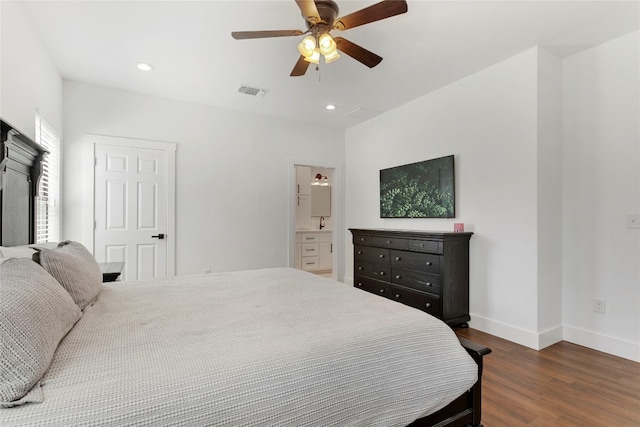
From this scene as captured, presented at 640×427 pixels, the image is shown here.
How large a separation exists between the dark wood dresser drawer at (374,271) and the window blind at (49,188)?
11.1 feet

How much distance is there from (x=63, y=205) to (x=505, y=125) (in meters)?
4.70

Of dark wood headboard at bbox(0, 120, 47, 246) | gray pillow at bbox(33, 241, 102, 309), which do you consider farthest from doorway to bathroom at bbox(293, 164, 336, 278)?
gray pillow at bbox(33, 241, 102, 309)

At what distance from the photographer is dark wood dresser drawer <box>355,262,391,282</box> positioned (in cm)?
386

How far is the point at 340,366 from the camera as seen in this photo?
44.2 inches

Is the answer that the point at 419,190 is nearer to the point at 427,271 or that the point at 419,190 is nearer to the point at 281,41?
the point at 427,271

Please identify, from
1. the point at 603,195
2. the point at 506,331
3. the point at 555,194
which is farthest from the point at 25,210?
the point at 603,195

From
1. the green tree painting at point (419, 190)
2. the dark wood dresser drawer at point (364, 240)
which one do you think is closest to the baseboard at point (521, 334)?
the green tree painting at point (419, 190)

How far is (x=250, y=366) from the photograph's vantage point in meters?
1.01

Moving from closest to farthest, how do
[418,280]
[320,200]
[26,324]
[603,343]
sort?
[26,324] < [603,343] < [418,280] < [320,200]

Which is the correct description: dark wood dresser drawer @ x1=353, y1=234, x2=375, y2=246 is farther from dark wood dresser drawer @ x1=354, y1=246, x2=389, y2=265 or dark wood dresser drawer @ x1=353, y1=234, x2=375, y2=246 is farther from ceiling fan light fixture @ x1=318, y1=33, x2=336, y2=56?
ceiling fan light fixture @ x1=318, y1=33, x2=336, y2=56

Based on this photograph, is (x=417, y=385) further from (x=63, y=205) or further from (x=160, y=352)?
(x=63, y=205)

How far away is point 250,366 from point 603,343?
3.21m

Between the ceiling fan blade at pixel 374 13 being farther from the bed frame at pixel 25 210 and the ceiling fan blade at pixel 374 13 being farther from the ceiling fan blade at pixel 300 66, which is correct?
the bed frame at pixel 25 210

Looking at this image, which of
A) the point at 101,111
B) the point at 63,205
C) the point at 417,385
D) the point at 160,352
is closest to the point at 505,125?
the point at 417,385
